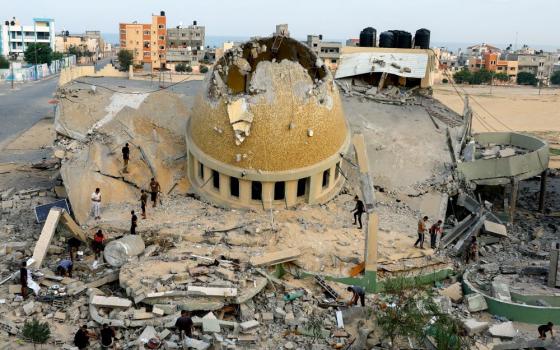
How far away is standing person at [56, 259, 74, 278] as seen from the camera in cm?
1570

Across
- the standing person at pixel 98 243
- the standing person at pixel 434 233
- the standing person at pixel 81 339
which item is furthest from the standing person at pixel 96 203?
the standing person at pixel 434 233

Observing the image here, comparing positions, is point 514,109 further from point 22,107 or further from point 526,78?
point 22,107

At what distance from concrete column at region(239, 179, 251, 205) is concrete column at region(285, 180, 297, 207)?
1.33 m

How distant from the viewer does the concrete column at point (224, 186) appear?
1944 cm

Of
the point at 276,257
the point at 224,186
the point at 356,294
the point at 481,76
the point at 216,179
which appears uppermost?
the point at 481,76

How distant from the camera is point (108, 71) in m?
34.1

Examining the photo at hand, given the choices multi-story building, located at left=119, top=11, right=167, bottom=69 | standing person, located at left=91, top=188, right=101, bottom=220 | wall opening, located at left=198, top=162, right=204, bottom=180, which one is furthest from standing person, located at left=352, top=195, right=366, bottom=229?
multi-story building, located at left=119, top=11, right=167, bottom=69

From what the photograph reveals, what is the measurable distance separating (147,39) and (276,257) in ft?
301

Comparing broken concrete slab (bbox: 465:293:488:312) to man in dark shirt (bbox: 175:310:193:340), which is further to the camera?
broken concrete slab (bbox: 465:293:488:312)

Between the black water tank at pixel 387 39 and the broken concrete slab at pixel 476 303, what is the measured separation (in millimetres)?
24292

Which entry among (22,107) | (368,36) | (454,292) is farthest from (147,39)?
(454,292)

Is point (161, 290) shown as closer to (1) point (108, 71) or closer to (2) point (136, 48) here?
(1) point (108, 71)

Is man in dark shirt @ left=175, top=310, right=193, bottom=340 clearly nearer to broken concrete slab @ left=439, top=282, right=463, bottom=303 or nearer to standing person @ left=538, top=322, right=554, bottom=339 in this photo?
broken concrete slab @ left=439, top=282, right=463, bottom=303

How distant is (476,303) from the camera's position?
15.1m
